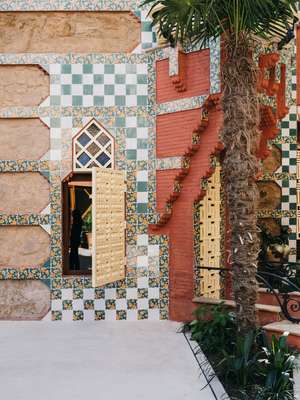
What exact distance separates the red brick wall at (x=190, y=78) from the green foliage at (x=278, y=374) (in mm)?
3817

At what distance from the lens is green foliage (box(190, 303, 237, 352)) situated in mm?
5996

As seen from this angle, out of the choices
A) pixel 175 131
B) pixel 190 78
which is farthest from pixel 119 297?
pixel 190 78

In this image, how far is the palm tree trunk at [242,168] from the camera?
5.30 metres

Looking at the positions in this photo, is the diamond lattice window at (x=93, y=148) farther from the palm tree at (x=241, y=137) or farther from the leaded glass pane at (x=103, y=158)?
the palm tree at (x=241, y=137)

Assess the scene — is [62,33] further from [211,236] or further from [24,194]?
[211,236]

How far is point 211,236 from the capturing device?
7.90 metres

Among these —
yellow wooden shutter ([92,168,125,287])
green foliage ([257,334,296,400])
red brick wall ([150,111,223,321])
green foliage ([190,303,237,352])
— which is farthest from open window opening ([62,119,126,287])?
green foliage ([257,334,296,400])

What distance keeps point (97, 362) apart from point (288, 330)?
2.54m

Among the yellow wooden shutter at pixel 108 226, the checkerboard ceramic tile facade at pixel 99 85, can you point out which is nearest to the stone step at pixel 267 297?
the yellow wooden shutter at pixel 108 226

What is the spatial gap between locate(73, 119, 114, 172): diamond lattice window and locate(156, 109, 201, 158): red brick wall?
809 mm

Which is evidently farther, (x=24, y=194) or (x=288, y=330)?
(x=24, y=194)

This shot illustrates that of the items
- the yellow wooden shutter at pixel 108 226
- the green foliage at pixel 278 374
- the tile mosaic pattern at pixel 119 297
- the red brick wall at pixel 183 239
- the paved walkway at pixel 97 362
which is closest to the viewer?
the green foliage at pixel 278 374

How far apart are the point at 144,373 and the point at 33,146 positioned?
164 inches

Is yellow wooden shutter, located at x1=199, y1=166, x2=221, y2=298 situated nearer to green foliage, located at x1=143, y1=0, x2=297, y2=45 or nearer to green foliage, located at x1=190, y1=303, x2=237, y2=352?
green foliage, located at x1=190, y1=303, x2=237, y2=352
